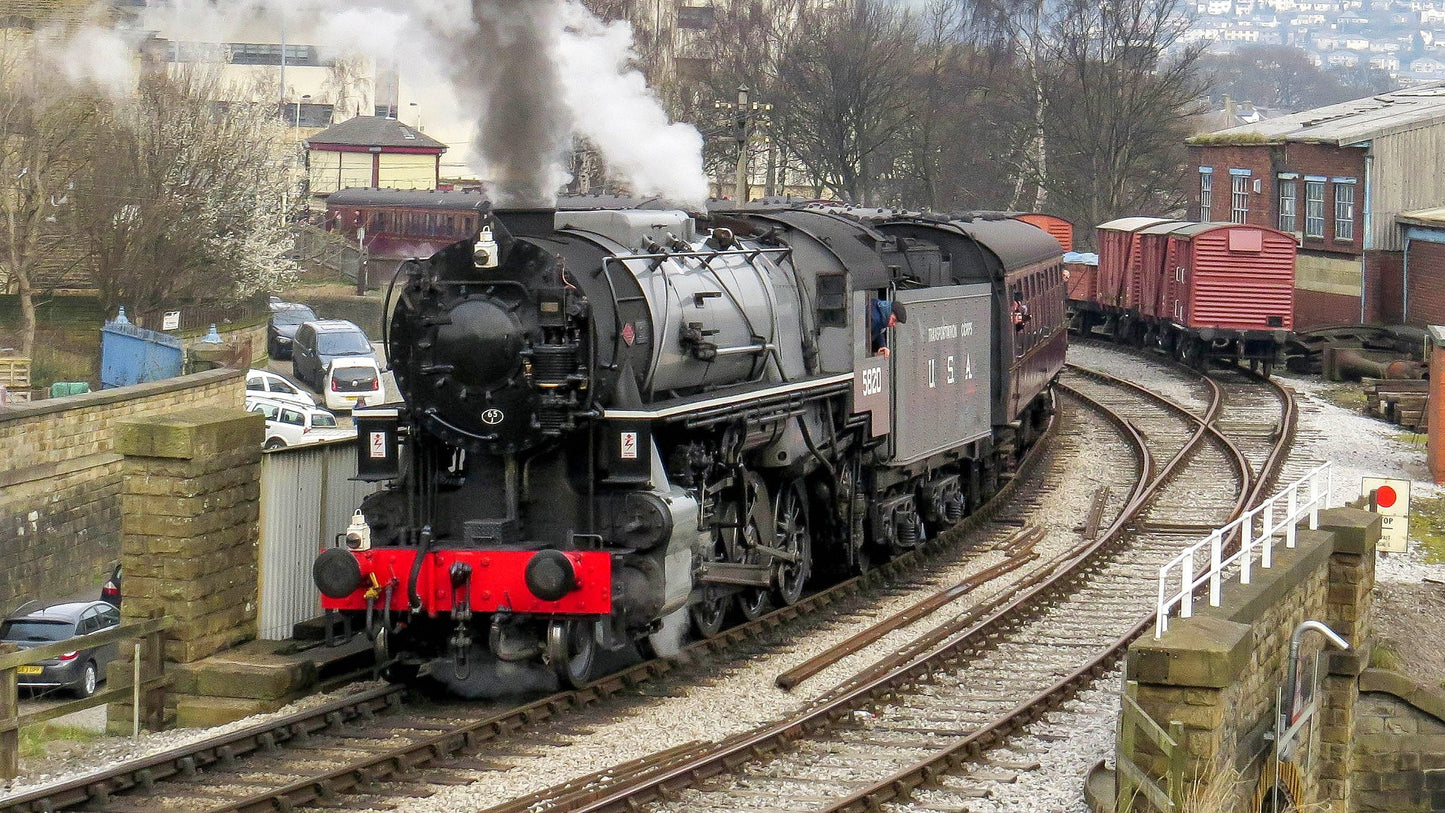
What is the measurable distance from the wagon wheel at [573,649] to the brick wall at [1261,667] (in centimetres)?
344

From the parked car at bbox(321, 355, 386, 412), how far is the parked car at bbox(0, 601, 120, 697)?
1586cm

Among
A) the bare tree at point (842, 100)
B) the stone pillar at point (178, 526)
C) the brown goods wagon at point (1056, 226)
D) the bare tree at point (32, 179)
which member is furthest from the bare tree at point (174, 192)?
the bare tree at point (842, 100)

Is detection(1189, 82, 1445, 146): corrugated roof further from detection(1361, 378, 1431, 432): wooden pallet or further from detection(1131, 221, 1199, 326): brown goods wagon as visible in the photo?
detection(1361, 378, 1431, 432): wooden pallet

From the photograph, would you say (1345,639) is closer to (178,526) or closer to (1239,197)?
(178,526)

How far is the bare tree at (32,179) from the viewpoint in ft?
90.1

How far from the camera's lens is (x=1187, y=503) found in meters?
18.5

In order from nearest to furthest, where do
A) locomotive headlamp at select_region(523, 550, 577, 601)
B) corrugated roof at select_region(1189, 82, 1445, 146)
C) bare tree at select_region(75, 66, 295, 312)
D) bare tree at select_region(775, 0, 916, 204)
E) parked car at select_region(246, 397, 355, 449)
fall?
1. locomotive headlamp at select_region(523, 550, 577, 601)
2. parked car at select_region(246, 397, 355, 449)
3. bare tree at select_region(75, 66, 295, 312)
4. corrugated roof at select_region(1189, 82, 1445, 146)
5. bare tree at select_region(775, 0, 916, 204)

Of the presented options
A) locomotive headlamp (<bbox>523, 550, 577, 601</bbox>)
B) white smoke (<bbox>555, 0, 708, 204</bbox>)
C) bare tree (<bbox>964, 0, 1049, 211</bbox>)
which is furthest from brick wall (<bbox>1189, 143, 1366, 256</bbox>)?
locomotive headlamp (<bbox>523, 550, 577, 601</bbox>)

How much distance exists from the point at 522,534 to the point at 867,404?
14.1ft

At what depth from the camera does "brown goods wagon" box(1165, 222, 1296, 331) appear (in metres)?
30.4

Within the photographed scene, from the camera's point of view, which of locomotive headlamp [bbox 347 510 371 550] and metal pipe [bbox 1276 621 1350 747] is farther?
metal pipe [bbox 1276 621 1350 747]

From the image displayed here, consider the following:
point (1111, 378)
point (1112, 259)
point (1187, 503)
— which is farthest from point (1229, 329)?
point (1187, 503)

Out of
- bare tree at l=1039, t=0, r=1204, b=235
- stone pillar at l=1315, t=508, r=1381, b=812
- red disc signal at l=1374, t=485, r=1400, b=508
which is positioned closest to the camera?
stone pillar at l=1315, t=508, r=1381, b=812

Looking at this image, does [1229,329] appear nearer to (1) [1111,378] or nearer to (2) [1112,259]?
(1) [1111,378]
